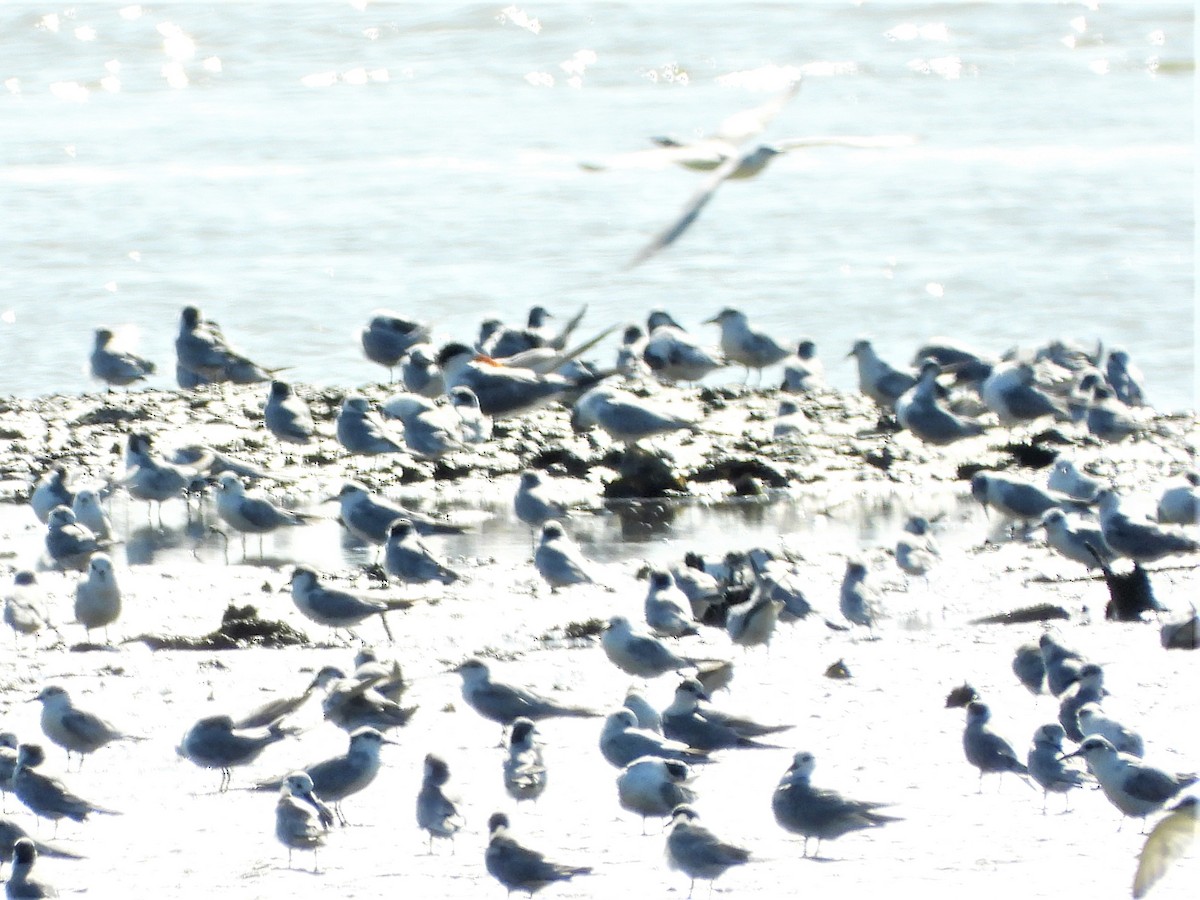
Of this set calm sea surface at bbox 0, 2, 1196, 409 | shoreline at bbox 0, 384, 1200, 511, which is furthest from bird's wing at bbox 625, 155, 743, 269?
calm sea surface at bbox 0, 2, 1196, 409

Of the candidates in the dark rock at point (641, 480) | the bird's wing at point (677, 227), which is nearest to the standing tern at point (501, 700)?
the bird's wing at point (677, 227)

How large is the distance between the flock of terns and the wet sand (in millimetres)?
132

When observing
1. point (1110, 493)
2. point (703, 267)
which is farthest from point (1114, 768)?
point (703, 267)

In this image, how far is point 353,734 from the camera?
6.87 m

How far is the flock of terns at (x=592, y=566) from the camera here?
6395mm

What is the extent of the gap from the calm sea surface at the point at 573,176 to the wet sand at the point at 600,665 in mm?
1968

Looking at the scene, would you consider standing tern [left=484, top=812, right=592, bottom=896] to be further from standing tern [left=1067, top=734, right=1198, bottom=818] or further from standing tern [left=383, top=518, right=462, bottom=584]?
standing tern [left=383, top=518, right=462, bottom=584]

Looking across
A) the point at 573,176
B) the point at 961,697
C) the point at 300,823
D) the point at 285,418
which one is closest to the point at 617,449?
the point at 285,418

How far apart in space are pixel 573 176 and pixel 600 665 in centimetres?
1942

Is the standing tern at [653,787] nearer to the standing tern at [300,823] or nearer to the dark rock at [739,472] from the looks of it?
the standing tern at [300,823]

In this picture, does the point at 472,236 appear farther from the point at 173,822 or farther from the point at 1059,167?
the point at 173,822

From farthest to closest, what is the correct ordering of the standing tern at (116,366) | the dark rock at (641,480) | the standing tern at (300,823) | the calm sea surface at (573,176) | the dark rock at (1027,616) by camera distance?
the calm sea surface at (573,176) → the standing tern at (116,366) → the dark rock at (641,480) → the dark rock at (1027,616) → the standing tern at (300,823)

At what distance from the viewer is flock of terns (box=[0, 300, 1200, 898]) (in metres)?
6.39

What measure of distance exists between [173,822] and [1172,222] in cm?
2003
